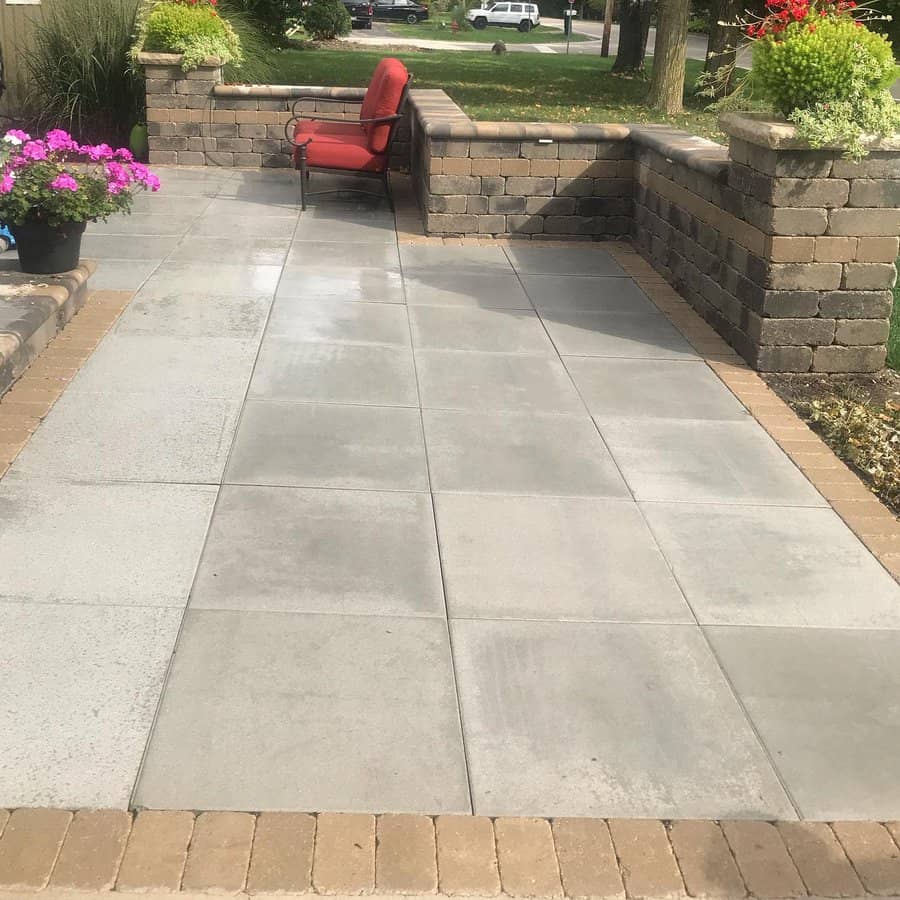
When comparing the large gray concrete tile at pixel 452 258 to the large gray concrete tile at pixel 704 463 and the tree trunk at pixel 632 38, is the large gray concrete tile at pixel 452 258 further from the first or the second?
the tree trunk at pixel 632 38

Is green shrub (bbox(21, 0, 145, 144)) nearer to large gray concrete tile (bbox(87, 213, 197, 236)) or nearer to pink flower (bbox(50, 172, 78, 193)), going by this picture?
large gray concrete tile (bbox(87, 213, 197, 236))

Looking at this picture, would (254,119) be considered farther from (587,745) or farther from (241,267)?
(587,745)

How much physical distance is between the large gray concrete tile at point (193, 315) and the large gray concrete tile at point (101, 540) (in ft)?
7.13

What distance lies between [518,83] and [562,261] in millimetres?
14721

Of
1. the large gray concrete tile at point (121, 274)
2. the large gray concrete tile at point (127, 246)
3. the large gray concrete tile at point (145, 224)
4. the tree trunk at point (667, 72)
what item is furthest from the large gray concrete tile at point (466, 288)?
the tree trunk at point (667, 72)

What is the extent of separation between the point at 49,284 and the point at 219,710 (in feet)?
13.2

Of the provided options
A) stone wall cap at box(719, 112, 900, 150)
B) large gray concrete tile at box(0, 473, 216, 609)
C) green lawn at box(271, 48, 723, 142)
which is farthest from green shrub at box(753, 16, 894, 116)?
green lawn at box(271, 48, 723, 142)

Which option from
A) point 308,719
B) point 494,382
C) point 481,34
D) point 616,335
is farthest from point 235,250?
point 481,34

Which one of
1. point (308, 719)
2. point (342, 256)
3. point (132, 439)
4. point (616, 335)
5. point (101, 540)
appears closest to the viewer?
point (308, 719)

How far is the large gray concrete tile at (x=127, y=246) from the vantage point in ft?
27.6

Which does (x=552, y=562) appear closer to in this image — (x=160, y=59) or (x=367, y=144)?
(x=367, y=144)

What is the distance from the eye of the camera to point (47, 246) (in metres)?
6.66

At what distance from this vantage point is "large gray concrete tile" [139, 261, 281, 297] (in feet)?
24.7

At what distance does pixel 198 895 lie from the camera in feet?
8.45
